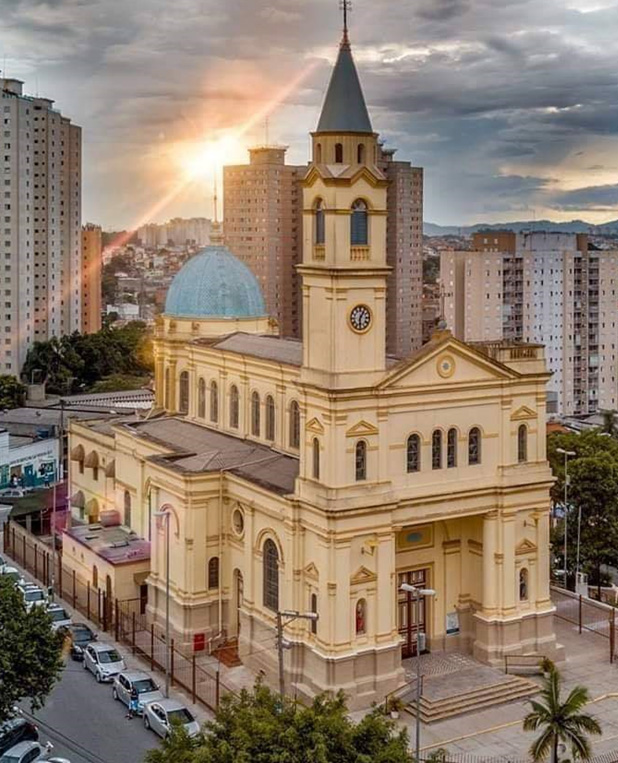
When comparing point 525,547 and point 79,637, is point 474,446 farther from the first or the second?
point 79,637

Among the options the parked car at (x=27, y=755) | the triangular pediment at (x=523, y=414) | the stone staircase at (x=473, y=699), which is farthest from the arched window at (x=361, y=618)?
the parked car at (x=27, y=755)

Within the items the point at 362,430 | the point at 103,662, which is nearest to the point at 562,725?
the point at 362,430

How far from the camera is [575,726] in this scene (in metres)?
36.5

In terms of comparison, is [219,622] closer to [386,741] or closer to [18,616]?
[18,616]

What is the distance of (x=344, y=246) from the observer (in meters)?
44.9

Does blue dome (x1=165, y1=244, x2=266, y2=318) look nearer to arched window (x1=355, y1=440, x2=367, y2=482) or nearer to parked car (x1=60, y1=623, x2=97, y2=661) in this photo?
parked car (x1=60, y1=623, x2=97, y2=661)

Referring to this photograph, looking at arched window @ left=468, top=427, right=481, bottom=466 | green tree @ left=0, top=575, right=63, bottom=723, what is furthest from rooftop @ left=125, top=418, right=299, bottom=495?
green tree @ left=0, top=575, right=63, bottom=723

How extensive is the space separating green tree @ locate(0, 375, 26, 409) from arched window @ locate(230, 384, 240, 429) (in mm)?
57530

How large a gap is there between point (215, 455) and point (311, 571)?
9.89 meters

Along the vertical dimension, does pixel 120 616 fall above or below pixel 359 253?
below

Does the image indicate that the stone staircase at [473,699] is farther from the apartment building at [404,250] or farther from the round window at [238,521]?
the apartment building at [404,250]

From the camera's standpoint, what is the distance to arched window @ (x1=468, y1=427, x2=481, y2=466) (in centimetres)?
4788

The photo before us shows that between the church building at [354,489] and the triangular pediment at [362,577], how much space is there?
0.06 m

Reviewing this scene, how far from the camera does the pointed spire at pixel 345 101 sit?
45.1 m
